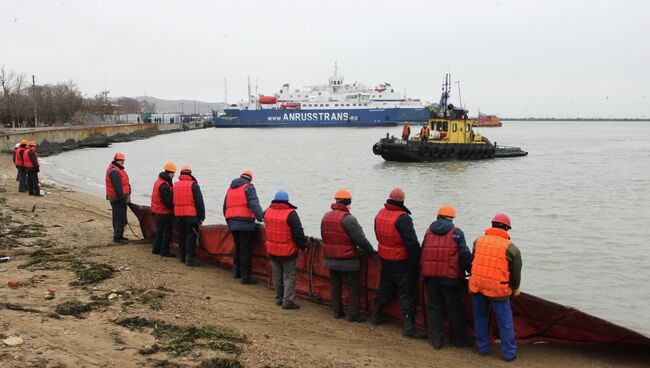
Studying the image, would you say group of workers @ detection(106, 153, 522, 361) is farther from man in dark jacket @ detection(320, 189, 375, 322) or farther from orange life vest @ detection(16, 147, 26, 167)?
orange life vest @ detection(16, 147, 26, 167)

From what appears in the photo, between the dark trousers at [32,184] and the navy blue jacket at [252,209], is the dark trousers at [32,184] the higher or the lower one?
the lower one

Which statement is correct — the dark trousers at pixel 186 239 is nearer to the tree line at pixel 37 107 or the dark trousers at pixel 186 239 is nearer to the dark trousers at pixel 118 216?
the dark trousers at pixel 118 216

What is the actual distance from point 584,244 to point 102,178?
19.8m

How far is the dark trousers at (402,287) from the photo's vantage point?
16.7 feet

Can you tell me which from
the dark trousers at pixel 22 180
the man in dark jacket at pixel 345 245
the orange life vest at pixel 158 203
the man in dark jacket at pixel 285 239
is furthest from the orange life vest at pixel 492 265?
the dark trousers at pixel 22 180

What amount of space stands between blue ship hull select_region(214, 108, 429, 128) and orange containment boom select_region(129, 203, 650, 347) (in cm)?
8500

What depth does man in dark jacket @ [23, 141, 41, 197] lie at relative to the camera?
12906 millimetres

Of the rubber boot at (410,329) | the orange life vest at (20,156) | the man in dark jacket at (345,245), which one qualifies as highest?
the orange life vest at (20,156)

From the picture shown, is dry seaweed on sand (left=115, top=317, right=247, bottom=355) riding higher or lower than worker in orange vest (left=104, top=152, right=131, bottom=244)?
lower

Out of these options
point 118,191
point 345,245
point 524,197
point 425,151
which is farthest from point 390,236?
point 425,151

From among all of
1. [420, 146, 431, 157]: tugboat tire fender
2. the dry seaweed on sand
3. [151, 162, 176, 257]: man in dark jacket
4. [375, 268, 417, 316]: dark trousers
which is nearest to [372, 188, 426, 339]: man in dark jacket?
[375, 268, 417, 316]: dark trousers

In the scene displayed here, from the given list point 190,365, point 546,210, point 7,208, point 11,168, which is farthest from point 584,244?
point 11,168

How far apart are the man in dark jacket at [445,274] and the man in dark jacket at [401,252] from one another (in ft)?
0.56

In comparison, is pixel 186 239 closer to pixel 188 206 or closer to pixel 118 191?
pixel 188 206
